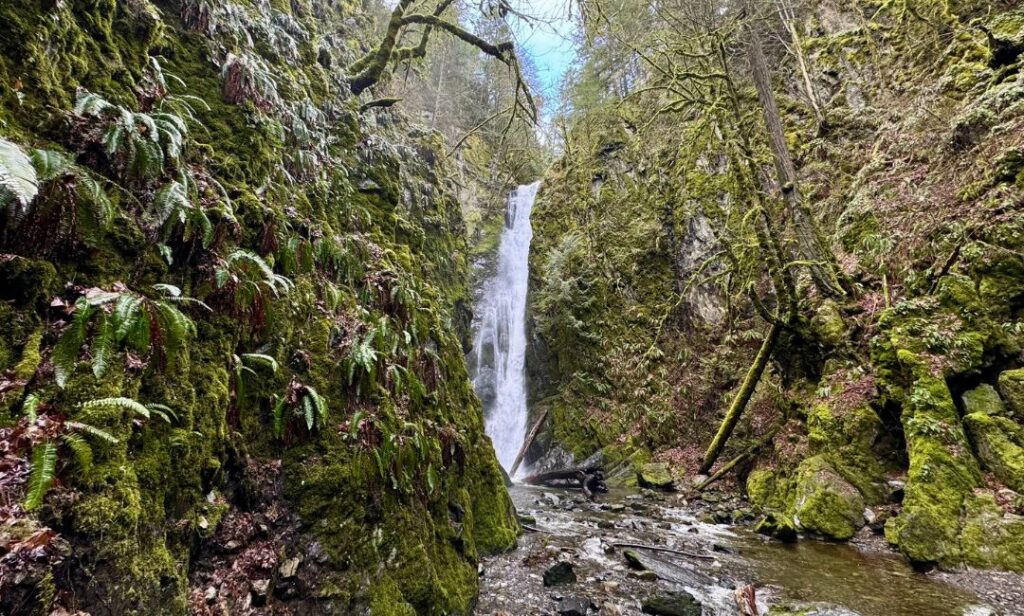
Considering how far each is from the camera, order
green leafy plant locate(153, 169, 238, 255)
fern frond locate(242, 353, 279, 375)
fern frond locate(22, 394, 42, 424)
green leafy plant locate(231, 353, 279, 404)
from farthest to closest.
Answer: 1. fern frond locate(242, 353, 279, 375)
2. green leafy plant locate(231, 353, 279, 404)
3. green leafy plant locate(153, 169, 238, 255)
4. fern frond locate(22, 394, 42, 424)

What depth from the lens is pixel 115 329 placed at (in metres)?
1.97

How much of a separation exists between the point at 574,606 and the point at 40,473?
4.11 m

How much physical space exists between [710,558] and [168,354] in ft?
20.5

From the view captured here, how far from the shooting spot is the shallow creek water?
4090 millimetres

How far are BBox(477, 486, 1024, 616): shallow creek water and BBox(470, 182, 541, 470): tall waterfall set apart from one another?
9.69m

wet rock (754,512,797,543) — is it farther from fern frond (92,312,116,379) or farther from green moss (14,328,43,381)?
green moss (14,328,43,381)

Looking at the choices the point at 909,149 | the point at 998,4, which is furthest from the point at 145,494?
the point at 998,4

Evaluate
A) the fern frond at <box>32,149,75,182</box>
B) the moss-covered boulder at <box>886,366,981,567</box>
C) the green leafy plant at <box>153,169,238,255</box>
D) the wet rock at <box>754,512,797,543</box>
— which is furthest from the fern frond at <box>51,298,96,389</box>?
the wet rock at <box>754,512,797,543</box>

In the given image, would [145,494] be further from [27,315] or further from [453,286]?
[453,286]

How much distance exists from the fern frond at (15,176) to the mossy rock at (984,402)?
875 centimetres

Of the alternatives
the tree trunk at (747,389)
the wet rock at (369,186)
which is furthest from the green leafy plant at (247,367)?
the tree trunk at (747,389)

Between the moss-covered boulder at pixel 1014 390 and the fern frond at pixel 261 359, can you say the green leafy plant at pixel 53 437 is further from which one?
the moss-covered boulder at pixel 1014 390

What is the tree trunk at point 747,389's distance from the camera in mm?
8344

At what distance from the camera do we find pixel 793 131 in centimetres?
1272
